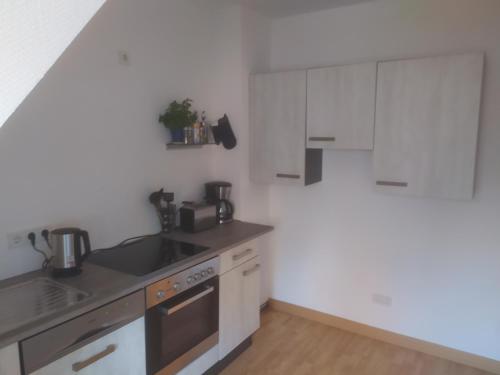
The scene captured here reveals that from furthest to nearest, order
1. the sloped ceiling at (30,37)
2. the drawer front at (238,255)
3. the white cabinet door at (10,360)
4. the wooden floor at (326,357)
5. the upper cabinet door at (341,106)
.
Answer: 1. the wooden floor at (326,357)
2. the upper cabinet door at (341,106)
3. the drawer front at (238,255)
4. the white cabinet door at (10,360)
5. the sloped ceiling at (30,37)

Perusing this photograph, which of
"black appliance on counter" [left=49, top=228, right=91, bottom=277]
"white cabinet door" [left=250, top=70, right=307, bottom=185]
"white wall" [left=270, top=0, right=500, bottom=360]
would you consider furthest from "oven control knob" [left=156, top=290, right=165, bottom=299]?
"white wall" [left=270, top=0, right=500, bottom=360]

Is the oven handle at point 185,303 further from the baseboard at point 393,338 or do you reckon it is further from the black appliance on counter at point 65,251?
the baseboard at point 393,338

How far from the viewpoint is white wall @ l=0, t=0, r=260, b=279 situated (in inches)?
72.5

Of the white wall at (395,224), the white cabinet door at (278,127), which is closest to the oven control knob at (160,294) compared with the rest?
the white cabinet door at (278,127)

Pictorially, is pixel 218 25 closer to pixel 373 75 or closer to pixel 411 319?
pixel 373 75

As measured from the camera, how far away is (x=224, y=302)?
2.37 meters

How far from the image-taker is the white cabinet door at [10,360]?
1296 mm

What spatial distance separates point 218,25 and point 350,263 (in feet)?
7.08

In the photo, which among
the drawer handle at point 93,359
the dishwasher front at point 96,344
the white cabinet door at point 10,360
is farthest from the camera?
the drawer handle at point 93,359

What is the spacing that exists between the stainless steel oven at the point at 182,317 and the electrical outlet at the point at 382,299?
4.33 feet

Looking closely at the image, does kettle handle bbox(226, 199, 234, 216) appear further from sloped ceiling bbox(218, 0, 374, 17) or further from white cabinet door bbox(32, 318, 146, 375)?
sloped ceiling bbox(218, 0, 374, 17)

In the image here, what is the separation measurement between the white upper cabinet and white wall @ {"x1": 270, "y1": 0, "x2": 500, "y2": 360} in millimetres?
341

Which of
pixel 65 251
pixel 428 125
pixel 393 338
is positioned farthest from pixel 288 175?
pixel 65 251

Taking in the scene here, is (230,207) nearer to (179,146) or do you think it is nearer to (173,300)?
(179,146)
